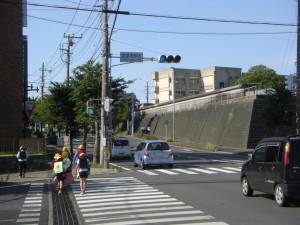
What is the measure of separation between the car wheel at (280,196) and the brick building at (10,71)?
77.5 feet

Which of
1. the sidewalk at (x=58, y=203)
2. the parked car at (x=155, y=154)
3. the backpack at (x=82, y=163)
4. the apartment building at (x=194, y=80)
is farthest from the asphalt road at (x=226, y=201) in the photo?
the apartment building at (x=194, y=80)

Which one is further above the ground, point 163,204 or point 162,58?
point 162,58

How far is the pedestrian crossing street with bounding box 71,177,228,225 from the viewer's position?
10.6 m

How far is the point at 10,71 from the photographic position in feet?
107

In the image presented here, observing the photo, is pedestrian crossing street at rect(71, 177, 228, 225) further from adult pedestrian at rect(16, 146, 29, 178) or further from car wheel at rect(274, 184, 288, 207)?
adult pedestrian at rect(16, 146, 29, 178)

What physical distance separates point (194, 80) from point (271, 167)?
11220cm

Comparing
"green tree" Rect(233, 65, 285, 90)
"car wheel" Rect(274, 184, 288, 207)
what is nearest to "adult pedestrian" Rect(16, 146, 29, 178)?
"car wheel" Rect(274, 184, 288, 207)

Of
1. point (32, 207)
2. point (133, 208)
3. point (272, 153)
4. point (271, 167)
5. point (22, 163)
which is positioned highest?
point (272, 153)

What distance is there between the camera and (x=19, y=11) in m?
33.2

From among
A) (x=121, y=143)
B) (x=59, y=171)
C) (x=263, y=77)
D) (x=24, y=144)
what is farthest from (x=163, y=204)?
(x=263, y=77)

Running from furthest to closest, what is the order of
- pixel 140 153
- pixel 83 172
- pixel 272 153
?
pixel 140 153 < pixel 83 172 < pixel 272 153

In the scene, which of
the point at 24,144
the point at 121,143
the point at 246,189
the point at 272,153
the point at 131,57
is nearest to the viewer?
the point at 272,153

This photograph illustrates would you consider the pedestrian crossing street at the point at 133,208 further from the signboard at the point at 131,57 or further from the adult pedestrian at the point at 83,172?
the signboard at the point at 131,57

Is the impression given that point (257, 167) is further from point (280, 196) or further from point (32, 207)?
point (32, 207)
